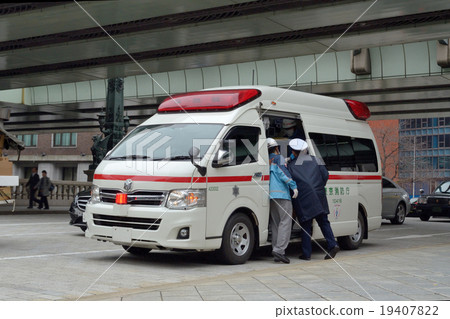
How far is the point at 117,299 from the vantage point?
20.8 ft

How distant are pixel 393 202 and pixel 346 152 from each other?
10.2m

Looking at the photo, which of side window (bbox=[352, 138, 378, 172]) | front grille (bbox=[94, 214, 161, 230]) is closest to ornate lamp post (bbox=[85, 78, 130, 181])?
side window (bbox=[352, 138, 378, 172])

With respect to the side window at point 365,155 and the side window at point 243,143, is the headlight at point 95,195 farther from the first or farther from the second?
the side window at point 365,155

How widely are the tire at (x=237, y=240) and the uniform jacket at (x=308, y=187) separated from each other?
964 mm

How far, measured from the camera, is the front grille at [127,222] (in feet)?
29.5

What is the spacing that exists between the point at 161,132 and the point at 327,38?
32.6 ft

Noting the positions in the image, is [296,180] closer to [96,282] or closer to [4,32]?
[96,282]

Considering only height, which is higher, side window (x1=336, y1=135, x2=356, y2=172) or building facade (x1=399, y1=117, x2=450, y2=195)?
building facade (x1=399, y1=117, x2=450, y2=195)

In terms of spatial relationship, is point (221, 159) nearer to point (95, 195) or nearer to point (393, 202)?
point (95, 195)

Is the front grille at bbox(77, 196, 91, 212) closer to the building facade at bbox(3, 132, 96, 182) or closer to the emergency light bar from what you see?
the emergency light bar

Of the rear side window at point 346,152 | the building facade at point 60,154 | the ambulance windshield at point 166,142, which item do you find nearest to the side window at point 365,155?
the rear side window at point 346,152

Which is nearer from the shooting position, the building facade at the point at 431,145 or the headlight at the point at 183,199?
the headlight at the point at 183,199

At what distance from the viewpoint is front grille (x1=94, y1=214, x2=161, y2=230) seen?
Answer: 9.00m

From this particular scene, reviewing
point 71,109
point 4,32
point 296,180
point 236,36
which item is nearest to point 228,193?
point 296,180
